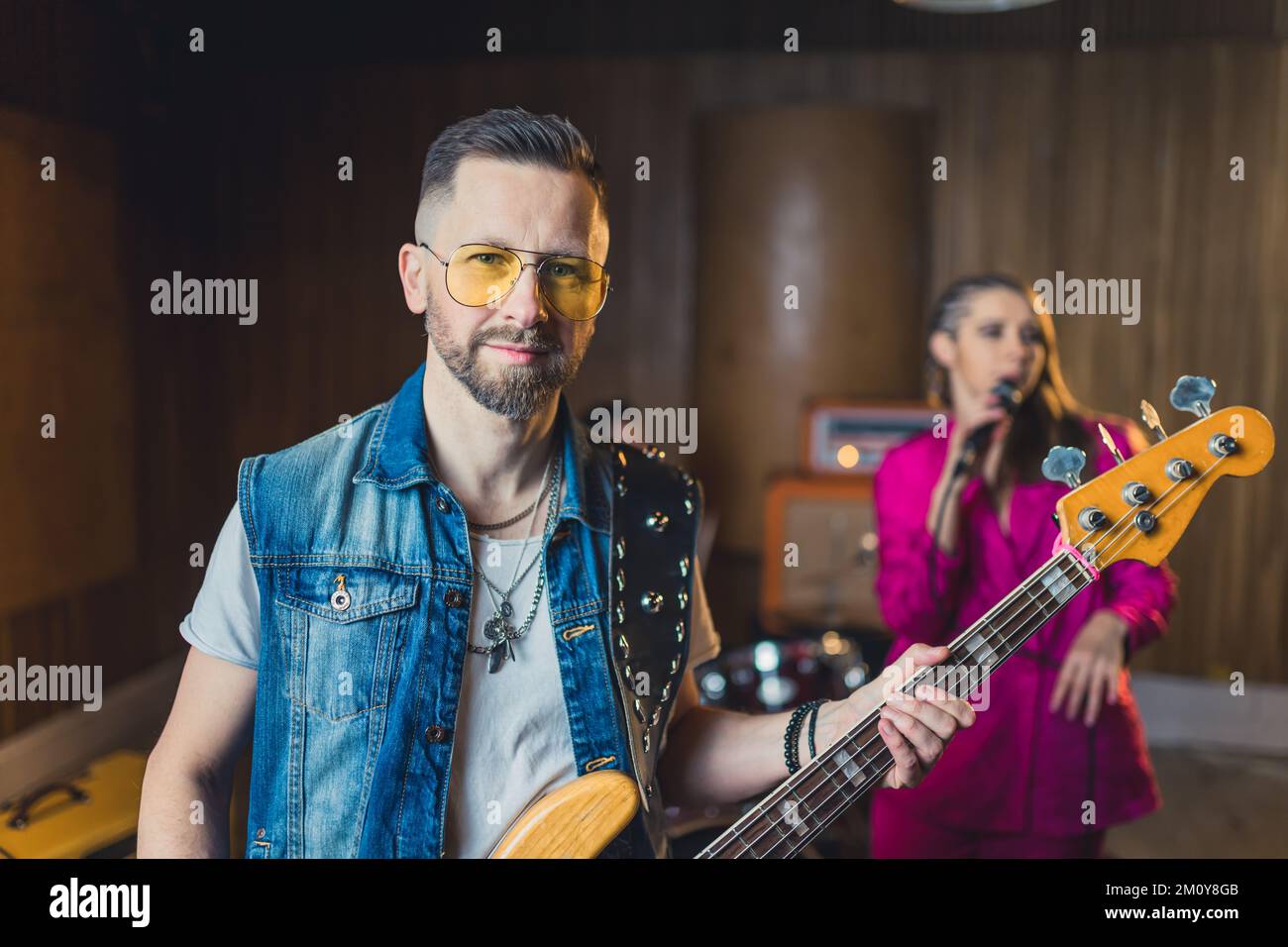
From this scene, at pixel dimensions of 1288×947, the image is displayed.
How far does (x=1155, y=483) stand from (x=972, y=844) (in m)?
0.72

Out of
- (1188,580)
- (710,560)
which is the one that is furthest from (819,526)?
(1188,580)

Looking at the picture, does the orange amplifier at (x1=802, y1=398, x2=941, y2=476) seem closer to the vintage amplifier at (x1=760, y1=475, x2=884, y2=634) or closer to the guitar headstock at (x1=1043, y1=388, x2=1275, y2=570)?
the vintage amplifier at (x1=760, y1=475, x2=884, y2=634)

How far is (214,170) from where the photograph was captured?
1927 mm

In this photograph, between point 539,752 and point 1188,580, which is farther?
point 1188,580

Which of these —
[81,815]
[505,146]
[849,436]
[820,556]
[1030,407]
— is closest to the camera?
[505,146]

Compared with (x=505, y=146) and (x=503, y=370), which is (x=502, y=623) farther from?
(x=505, y=146)

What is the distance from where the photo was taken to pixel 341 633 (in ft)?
4.50

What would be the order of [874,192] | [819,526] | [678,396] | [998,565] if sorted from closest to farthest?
[998,565] → [819,526] → [874,192] → [678,396]

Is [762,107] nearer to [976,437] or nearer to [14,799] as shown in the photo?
[976,437]

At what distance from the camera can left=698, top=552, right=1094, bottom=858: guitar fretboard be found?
143 cm

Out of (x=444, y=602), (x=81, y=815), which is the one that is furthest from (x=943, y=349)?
(x=81, y=815)

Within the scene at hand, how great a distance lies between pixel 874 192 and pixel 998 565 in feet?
7.01

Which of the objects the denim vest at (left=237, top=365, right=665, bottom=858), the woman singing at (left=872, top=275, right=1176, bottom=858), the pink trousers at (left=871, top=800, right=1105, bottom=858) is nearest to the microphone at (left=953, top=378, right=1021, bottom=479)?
the woman singing at (left=872, top=275, right=1176, bottom=858)

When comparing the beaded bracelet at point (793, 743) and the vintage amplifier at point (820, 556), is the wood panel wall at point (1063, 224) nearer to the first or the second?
the vintage amplifier at point (820, 556)
